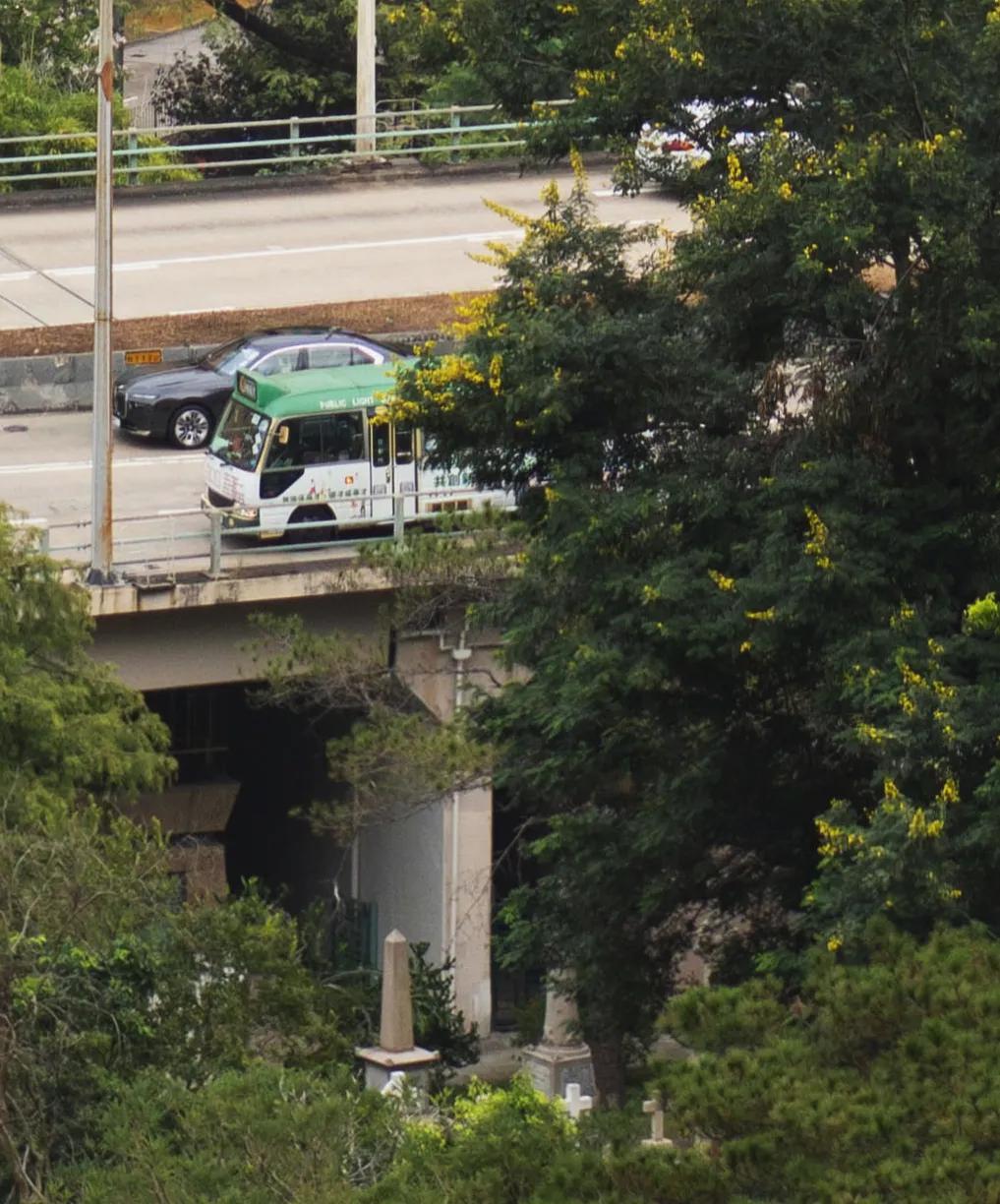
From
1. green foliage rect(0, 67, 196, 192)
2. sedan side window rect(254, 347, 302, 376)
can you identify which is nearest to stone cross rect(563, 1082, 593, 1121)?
sedan side window rect(254, 347, 302, 376)

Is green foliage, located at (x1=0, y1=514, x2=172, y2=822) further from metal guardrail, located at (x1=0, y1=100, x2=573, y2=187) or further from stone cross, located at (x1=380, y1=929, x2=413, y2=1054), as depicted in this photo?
metal guardrail, located at (x1=0, y1=100, x2=573, y2=187)

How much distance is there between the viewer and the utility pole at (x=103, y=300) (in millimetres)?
27969

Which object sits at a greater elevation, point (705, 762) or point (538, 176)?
point (538, 176)

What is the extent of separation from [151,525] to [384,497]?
8.72 ft

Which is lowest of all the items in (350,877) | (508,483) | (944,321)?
(350,877)

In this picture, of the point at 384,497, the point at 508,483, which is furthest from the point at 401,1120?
the point at 384,497

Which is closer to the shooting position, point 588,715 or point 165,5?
point 588,715

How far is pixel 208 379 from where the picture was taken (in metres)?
34.7

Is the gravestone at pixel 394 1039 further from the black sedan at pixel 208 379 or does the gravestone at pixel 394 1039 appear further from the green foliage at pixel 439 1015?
the black sedan at pixel 208 379

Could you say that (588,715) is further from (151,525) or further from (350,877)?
(350,877)

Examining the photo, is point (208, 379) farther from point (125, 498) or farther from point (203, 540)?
point (203, 540)

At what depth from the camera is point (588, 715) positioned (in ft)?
67.1

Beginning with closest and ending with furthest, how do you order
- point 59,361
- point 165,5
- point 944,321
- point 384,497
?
1. point 944,321
2. point 384,497
3. point 59,361
4. point 165,5

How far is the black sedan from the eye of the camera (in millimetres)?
33750
